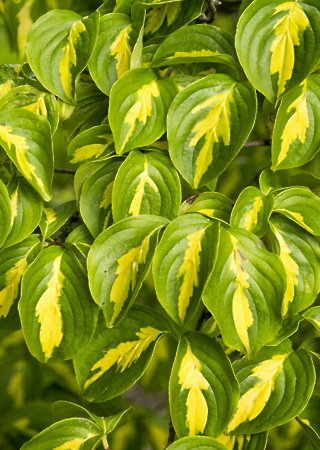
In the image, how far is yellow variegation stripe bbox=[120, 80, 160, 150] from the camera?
605 millimetres

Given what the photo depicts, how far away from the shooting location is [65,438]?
62 cm

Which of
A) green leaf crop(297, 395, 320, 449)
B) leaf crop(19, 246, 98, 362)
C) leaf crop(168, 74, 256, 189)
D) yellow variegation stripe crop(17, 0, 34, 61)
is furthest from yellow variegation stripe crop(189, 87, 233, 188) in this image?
yellow variegation stripe crop(17, 0, 34, 61)

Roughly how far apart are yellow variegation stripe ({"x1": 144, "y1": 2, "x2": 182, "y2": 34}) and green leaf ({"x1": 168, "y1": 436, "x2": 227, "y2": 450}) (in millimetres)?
535

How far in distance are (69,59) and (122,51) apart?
2.8 inches

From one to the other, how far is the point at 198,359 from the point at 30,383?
66cm

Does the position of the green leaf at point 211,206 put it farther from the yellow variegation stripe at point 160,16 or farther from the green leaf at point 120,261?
the yellow variegation stripe at point 160,16

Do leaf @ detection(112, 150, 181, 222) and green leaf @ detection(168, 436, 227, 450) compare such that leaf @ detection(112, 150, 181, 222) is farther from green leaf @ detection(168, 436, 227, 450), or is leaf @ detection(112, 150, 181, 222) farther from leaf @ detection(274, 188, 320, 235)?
green leaf @ detection(168, 436, 227, 450)

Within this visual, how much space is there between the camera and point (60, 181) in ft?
4.03

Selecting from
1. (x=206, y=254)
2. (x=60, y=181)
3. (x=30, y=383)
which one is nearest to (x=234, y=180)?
(x=60, y=181)

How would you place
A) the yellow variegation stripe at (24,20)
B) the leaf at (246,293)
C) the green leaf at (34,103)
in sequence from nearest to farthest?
1. the leaf at (246,293)
2. the green leaf at (34,103)
3. the yellow variegation stripe at (24,20)

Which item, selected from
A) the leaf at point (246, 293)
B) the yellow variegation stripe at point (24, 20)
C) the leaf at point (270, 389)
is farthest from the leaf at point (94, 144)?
the yellow variegation stripe at point (24, 20)

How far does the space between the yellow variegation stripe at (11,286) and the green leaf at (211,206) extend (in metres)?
0.23

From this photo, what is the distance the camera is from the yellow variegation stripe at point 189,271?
1.85 feet

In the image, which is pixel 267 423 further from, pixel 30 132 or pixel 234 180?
pixel 234 180
